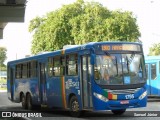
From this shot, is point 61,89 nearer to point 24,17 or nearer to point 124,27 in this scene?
point 24,17

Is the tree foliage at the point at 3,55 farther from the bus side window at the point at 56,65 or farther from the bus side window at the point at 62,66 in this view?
the bus side window at the point at 62,66

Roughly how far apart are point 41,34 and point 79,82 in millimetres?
50012

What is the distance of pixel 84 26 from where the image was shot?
59.6m

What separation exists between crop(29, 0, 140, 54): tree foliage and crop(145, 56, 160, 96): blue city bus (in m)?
33.3

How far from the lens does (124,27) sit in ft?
197

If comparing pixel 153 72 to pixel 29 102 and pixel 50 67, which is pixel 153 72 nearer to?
pixel 29 102

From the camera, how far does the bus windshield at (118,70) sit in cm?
1450

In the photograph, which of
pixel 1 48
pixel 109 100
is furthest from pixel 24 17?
pixel 1 48

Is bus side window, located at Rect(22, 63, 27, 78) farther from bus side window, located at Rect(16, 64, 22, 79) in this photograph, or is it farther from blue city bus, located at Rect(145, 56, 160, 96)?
blue city bus, located at Rect(145, 56, 160, 96)

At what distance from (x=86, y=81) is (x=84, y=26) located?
44955 mm

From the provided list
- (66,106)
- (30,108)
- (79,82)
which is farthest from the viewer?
(30,108)

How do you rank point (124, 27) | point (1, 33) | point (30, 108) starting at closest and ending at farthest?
1. point (30, 108)
2. point (1, 33)
3. point (124, 27)

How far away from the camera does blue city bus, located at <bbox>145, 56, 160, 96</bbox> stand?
24.9m

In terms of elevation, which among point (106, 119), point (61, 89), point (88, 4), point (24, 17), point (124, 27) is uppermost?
point (88, 4)
